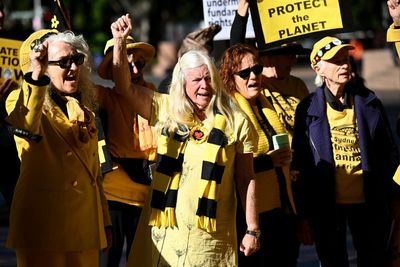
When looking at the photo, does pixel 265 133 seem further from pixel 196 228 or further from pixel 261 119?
pixel 196 228

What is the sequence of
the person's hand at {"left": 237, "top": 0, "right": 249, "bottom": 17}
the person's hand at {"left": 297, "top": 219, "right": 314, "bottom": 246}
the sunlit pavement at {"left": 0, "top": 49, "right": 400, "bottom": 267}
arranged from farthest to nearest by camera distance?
the sunlit pavement at {"left": 0, "top": 49, "right": 400, "bottom": 267}
the person's hand at {"left": 237, "top": 0, "right": 249, "bottom": 17}
the person's hand at {"left": 297, "top": 219, "right": 314, "bottom": 246}

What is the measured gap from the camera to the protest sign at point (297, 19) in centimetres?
808

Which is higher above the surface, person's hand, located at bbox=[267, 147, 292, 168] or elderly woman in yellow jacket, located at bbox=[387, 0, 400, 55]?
elderly woman in yellow jacket, located at bbox=[387, 0, 400, 55]

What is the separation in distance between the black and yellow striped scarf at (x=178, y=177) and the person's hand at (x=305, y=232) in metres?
1.76

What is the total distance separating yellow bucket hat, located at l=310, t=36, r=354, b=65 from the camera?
753 cm

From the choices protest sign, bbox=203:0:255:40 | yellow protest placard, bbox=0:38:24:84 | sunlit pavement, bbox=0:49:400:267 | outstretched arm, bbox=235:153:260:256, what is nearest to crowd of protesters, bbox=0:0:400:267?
outstretched arm, bbox=235:153:260:256

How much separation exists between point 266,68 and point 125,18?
200 cm

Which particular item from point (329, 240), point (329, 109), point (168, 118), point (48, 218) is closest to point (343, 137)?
point (329, 109)

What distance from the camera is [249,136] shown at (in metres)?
6.18

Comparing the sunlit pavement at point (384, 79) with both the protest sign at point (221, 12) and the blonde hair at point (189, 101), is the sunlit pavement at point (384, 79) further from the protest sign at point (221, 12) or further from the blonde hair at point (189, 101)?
the blonde hair at point (189, 101)

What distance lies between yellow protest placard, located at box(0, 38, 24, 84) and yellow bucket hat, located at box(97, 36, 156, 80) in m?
1.27

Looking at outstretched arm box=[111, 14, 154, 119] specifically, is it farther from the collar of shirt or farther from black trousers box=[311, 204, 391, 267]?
black trousers box=[311, 204, 391, 267]

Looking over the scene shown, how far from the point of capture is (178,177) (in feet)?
19.9

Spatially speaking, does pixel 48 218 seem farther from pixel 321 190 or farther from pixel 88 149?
pixel 321 190
